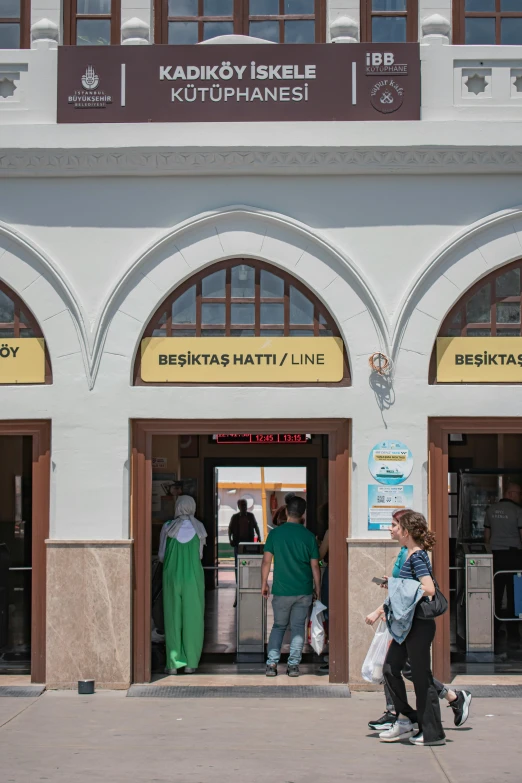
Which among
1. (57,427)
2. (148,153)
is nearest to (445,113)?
(148,153)

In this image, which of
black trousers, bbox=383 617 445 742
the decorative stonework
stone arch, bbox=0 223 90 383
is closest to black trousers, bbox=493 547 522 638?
the decorative stonework

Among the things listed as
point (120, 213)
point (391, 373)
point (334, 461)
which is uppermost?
point (120, 213)

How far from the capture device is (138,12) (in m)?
11.3

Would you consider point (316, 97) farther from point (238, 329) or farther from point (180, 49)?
point (238, 329)

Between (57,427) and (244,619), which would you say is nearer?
(57,427)

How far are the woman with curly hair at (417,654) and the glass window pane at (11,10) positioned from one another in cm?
655

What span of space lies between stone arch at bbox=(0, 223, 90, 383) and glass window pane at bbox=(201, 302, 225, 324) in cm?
114

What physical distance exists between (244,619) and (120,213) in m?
4.51

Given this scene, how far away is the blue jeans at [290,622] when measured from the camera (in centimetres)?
1121

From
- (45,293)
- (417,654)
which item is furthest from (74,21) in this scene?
(417,654)

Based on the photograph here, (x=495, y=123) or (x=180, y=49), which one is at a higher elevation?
(x=180, y=49)

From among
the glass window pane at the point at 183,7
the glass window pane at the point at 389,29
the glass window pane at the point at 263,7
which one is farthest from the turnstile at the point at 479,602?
the glass window pane at the point at 183,7

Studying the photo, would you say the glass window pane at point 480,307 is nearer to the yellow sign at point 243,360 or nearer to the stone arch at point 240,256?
the stone arch at point 240,256

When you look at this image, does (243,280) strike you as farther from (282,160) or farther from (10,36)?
(10,36)
